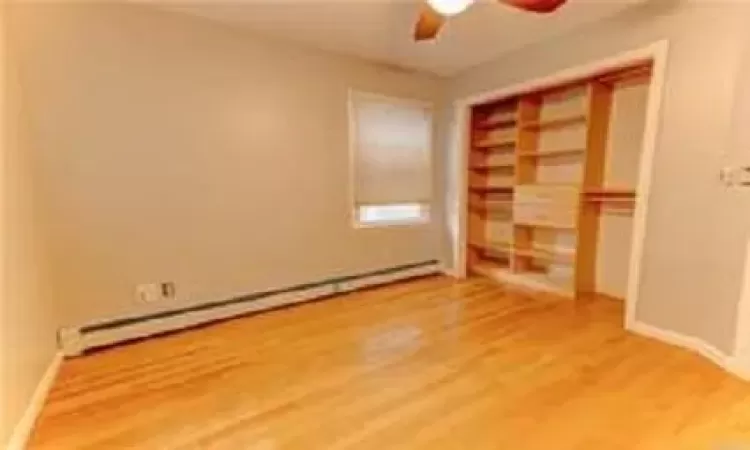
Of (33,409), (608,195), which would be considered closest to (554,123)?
(608,195)

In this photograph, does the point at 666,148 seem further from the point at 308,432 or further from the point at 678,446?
the point at 308,432

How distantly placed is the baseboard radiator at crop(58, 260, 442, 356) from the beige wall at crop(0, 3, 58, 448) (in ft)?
0.81

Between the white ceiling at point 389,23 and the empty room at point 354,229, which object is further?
the white ceiling at point 389,23

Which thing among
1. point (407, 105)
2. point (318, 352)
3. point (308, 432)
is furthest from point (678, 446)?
point (407, 105)

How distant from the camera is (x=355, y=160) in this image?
13.8ft

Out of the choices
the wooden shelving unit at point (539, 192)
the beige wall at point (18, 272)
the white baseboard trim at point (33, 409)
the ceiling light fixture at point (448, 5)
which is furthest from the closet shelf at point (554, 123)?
the white baseboard trim at point (33, 409)

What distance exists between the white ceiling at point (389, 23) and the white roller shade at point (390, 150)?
1.69ft

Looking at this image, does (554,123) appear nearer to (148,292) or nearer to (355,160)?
(355,160)

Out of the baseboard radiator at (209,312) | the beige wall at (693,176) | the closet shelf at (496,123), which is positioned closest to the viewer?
the beige wall at (693,176)

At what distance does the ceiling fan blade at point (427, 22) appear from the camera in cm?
234

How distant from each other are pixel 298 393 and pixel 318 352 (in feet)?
1.74

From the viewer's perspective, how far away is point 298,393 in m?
2.24

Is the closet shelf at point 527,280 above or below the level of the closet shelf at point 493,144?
below

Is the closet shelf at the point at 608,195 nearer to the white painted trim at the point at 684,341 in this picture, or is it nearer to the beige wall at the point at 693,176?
the beige wall at the point at 693,176
